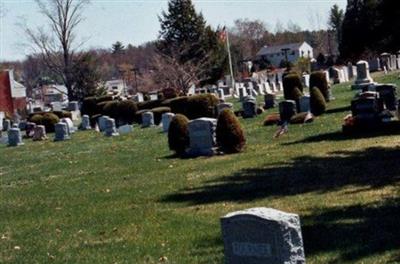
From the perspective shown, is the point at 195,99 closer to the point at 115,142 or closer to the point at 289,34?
the point at 115,142

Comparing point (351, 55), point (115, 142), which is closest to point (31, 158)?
point (115, 142)

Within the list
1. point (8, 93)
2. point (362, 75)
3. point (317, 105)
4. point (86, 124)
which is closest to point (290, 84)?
point (362, 75)

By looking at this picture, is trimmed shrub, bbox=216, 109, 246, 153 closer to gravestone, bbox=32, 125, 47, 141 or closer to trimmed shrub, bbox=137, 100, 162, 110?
gravestone, bbox=32, 125, 47, 141

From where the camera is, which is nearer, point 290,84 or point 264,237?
point 264,237

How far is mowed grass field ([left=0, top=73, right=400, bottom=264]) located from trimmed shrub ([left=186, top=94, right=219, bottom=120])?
11.9 metres

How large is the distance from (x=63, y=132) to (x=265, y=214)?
31205 mm

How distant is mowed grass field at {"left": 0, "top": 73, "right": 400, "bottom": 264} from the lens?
9.27 m

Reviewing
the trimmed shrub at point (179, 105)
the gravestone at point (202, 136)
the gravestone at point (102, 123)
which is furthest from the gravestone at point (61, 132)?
the gravestone at point (202, 136)

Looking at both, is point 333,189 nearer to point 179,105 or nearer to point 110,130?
point 110,130

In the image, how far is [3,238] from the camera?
1190 centimetres

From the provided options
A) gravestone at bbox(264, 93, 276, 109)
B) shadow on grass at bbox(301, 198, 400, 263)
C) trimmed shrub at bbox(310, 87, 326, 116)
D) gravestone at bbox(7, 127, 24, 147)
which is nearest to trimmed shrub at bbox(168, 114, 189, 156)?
trimmed shrub at bbox(310, 87, 326, 116)

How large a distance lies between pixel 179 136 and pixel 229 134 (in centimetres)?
Result: 192

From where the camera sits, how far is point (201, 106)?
3616 centimetres

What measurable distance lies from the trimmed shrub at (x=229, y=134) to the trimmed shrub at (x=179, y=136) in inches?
52.1
